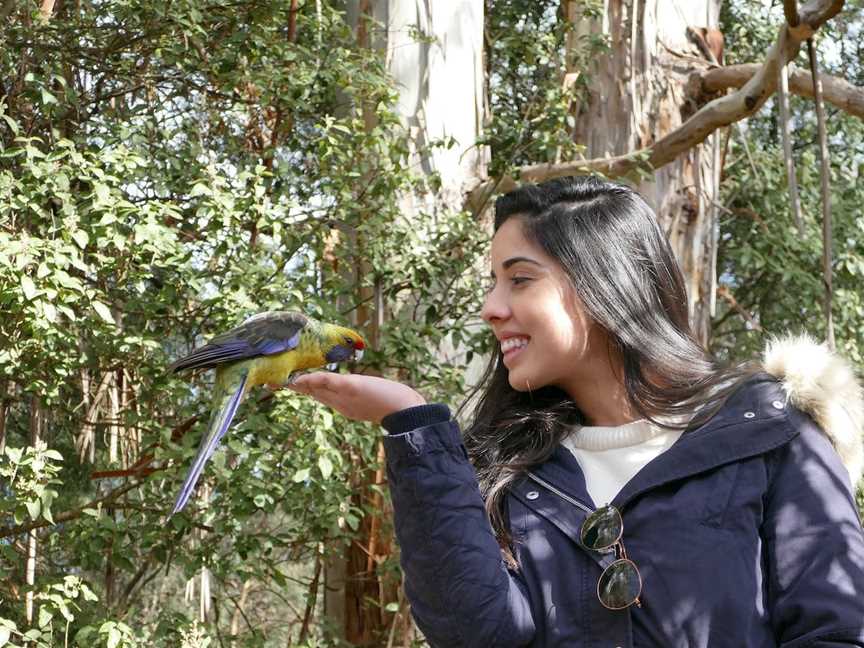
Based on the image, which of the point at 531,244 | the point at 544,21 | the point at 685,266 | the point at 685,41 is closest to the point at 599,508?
the point at 531,244

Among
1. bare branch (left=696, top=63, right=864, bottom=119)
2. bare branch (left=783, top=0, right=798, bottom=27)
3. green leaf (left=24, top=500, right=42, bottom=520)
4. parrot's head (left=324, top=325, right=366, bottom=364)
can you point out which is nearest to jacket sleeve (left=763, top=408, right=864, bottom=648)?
parrot's head (left=324, top=325, right=366, bottom=364)

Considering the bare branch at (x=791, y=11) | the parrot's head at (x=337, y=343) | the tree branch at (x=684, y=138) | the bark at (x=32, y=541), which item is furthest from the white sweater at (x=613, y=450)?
the bark at (x=32, y=541)

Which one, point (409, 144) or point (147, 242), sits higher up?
point (409, 144)

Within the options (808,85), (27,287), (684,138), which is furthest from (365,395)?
(808,85)

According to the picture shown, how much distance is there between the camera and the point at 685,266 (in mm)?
7582

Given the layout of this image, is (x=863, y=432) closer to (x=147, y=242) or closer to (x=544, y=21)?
(x=147, y=242)

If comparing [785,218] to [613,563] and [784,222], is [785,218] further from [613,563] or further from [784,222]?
[613,563]

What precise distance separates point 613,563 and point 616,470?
28cm

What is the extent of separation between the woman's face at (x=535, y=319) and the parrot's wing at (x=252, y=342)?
3.70ft

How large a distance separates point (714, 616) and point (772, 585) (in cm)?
14

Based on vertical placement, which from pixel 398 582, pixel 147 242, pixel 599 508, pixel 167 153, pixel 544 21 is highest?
pixel 544 21

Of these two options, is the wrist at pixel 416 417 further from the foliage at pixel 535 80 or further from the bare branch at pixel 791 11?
the foliage at pixel 535 80

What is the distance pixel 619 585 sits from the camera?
6.47 feet

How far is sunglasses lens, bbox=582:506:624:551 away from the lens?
2.02 m
